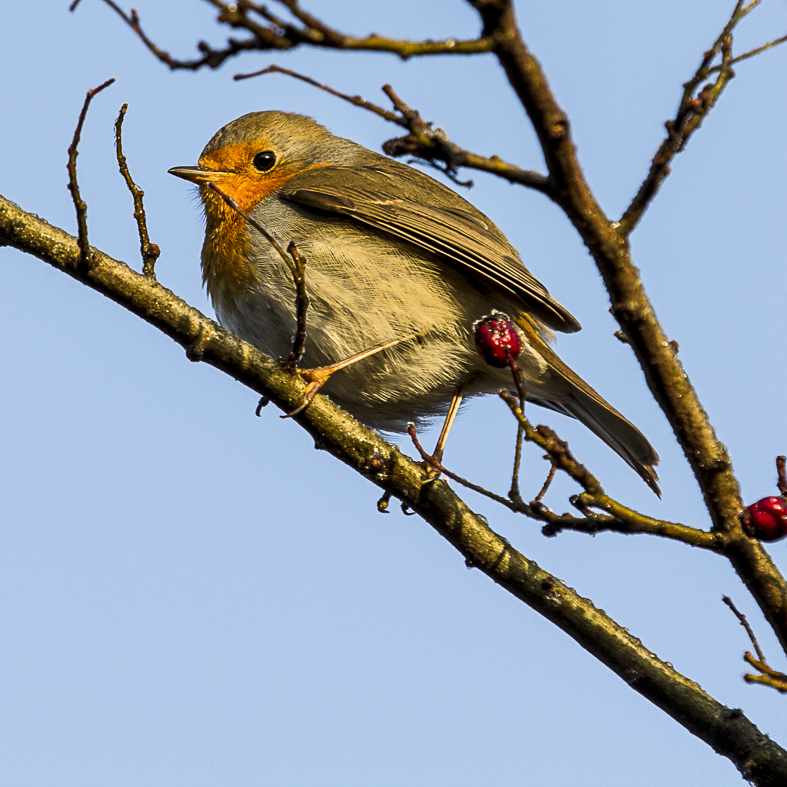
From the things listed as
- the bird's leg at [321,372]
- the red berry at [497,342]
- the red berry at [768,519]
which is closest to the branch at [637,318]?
the red berry at [768,519]

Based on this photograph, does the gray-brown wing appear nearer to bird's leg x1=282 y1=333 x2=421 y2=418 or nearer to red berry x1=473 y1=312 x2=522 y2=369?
bird's leg x1=282 y1=333 x2=421 y2=418

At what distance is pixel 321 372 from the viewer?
386 centimetres

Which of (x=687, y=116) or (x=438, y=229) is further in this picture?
(x=438, y=229)

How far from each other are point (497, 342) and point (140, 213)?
4.52 feet

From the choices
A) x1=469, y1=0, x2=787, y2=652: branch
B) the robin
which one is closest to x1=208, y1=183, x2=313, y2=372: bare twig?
the robin

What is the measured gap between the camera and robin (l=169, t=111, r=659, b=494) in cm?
443

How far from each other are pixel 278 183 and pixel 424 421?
1.54 metres

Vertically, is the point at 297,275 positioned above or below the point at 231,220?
below

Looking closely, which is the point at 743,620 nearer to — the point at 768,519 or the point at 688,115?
the point at 768,519

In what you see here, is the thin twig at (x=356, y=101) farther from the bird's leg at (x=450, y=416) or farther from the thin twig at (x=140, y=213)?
the bird's leg at (x=450, y=416)

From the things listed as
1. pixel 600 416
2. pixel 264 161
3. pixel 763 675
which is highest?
pixel 264 161

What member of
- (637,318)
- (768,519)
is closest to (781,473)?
(768,519)

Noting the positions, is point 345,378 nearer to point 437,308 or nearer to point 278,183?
point 437,308

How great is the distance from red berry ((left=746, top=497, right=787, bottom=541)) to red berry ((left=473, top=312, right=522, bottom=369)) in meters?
0.91
